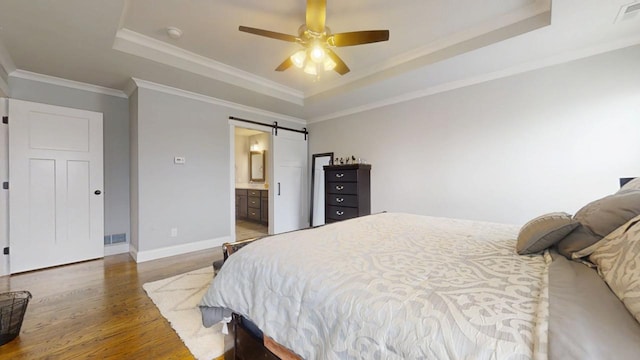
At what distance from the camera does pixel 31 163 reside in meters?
3.06

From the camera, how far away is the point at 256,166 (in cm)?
693

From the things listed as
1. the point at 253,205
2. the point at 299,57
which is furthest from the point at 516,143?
the point at 253,205

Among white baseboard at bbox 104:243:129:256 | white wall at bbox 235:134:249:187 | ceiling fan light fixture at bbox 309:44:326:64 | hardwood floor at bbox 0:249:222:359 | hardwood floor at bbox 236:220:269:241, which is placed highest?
ceiling fan light fixture at bbox 309:44:326:64

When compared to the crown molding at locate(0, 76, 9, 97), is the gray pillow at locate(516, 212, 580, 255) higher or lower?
lower

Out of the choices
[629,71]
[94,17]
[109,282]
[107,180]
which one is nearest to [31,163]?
[107,180]

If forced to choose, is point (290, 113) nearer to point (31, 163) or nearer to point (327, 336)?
point (31, 163)

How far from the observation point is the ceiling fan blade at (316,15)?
1.93m

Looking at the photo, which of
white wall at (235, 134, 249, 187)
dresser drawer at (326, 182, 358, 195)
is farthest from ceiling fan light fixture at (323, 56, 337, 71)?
white wall at (235, 134, 249, 187)

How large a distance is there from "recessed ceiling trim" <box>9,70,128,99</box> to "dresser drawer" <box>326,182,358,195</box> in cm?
340

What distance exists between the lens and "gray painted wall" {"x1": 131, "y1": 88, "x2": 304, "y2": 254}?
340 cm

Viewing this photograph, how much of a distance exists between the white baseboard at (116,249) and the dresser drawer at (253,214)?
2.83m

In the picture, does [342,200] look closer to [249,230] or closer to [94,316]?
[249,230]

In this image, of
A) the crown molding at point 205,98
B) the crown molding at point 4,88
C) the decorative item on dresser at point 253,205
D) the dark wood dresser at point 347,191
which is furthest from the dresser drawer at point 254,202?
the crown molding at point 4,88

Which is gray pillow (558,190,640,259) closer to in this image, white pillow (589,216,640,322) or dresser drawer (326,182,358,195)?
white pillow (589,216,640,322)
